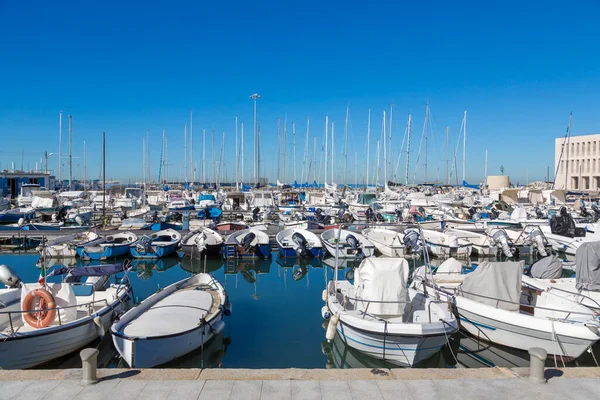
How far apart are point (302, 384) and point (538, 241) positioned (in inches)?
992

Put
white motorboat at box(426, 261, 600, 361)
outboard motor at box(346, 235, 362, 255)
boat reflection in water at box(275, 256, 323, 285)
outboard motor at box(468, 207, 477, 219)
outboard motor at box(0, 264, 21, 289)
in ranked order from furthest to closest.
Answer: outboard motor at box(468, 207, 477, 219), outboard motor at box(346, 235, 362, 255), boat reflection in water at box(275, 256, 323, 285), outboard motor at box(0, 264, 21, 289), white motorboat at box(426, 261, 600, 361)

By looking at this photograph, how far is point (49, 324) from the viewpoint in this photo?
1089 cm

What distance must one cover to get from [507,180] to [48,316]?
292 ft

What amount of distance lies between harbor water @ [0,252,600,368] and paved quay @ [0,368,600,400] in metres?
2.67

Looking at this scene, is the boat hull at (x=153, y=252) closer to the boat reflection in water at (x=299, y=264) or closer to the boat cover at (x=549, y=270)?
the boat reflection in water at (x=299, y=264)

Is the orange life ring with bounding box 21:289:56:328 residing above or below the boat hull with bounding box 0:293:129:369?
above

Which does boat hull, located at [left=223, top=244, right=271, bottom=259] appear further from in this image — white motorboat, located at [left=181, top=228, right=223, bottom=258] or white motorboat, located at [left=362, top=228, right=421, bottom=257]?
white motorboat, located at [left=362, top=228, right=421, bottom=257]

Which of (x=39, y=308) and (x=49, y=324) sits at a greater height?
(x=39, y=308)

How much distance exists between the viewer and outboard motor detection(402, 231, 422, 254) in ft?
84.5

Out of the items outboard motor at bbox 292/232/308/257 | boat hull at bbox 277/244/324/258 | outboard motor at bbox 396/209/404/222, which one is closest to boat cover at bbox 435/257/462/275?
boat hull at bbox 277/244/324/258

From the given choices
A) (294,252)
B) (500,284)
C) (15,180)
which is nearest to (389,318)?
(500,284)

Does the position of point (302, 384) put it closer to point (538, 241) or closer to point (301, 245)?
point (301, 245)

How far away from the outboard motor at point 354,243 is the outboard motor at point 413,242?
2.93m

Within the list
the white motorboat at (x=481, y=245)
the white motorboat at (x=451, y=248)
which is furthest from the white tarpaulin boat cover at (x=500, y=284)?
the white motorboat at (x=481, y=245)
